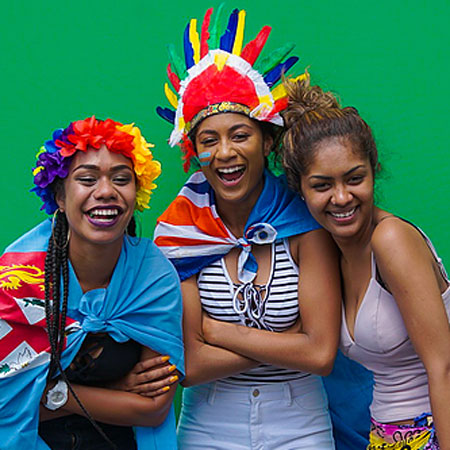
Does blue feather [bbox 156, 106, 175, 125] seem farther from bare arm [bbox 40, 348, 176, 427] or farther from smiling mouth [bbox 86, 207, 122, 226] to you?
bare arm [bbox 40, 348, 176, 427]

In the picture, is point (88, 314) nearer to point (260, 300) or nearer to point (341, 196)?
point (260, 300)

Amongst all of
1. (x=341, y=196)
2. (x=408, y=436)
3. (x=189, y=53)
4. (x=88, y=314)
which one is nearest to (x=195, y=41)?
(x=189, y=53)

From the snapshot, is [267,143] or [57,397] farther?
[267,143]

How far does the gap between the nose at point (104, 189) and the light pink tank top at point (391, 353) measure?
2.91 ft

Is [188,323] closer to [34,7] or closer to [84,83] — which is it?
[84,83]

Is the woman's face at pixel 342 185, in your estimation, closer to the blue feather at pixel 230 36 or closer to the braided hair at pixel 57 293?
the blue feather at pixel 230 36

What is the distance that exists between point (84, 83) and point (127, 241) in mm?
983

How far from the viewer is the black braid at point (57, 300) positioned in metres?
2.18

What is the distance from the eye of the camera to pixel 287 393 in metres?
2.49

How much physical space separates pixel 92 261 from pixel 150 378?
448 millimetres

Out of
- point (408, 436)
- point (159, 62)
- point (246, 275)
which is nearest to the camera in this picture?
point (408, 436)

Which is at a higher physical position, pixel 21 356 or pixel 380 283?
pixel 380 283

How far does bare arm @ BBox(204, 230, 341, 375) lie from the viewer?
7.79ft

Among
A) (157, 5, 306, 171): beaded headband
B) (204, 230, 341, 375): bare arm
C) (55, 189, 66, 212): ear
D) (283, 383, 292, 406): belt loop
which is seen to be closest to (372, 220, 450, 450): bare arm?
(204, 230, 341, 375): bare arm
